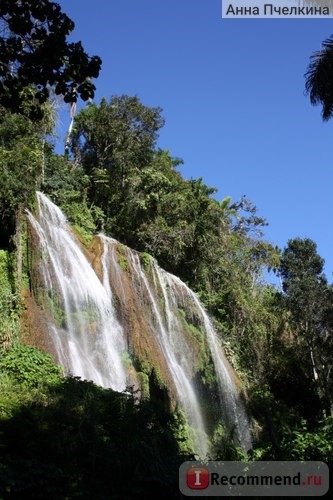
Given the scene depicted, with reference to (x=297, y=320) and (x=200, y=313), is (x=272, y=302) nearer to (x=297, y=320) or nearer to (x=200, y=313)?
(x=297, y=320)

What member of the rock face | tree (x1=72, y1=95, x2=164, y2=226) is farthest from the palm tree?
tree (x1=72, y1=95, x2=164, y2=226)

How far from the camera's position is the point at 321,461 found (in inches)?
235

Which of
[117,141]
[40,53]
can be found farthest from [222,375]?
[40,53]

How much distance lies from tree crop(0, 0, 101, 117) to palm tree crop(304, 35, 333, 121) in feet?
32.3

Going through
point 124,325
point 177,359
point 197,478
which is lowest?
point 197,478

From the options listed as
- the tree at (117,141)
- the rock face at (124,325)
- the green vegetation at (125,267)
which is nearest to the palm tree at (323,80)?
the green vegetation at (125,267)

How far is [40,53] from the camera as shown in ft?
19.2

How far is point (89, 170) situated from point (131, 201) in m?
4.83

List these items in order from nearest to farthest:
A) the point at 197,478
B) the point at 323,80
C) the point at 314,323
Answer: the point at 197,478, the point at 323,80, the point at 314,323

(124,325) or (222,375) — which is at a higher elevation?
(124,325)

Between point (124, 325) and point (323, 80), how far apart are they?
9.55 m

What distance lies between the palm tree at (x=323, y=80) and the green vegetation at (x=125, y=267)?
93mm

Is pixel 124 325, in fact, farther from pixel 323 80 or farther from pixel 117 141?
pixel 117 141

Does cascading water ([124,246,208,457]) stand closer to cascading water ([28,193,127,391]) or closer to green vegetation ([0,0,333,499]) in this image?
green vegetation ([0,0,333,499])
